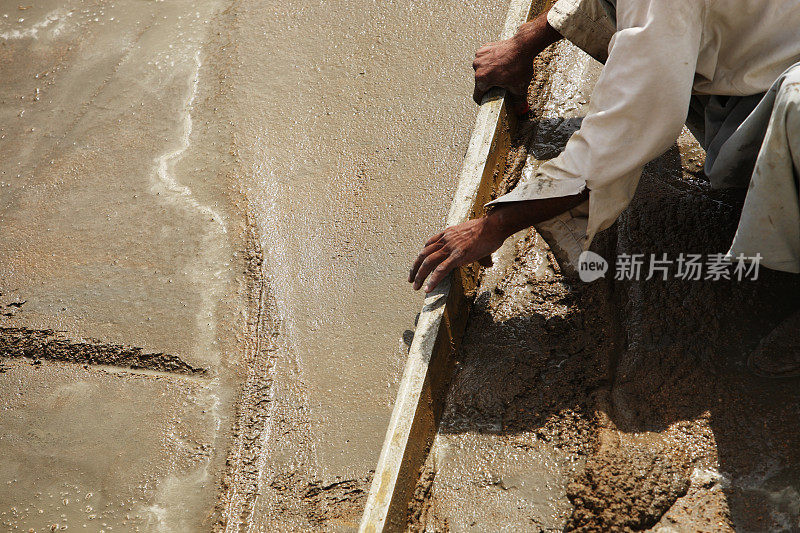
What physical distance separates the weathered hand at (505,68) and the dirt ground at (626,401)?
0.70 meters

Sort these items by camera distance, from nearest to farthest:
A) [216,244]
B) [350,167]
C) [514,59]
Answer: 1. [514,59]
2. [216,244]
3. [350,167]

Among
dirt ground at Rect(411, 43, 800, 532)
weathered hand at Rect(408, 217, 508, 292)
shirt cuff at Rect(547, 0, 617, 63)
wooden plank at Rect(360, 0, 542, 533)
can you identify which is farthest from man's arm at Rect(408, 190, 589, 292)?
shirt cuff at Rect(547, 0, 617, 63)

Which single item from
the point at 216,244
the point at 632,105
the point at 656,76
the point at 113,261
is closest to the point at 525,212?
the point at 632,105

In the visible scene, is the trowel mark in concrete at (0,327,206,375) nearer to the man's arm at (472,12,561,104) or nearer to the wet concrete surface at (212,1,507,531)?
the wet concrete surface at (212,1,507,531)

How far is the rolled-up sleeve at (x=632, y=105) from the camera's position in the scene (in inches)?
79.0

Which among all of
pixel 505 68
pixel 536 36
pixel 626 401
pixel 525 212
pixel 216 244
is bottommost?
pixel 626 401

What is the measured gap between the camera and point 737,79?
2.23 meters

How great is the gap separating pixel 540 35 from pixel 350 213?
109 centimetres

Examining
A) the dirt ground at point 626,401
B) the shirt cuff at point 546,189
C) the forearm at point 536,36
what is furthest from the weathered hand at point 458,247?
the forearm at point 536,36

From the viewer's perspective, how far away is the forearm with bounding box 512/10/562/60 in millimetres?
2902

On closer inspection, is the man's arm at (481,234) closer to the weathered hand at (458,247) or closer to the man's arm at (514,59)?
the weathered hand at (458,247)

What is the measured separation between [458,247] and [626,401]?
75 centimetres

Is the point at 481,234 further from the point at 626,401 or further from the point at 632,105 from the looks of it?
the point at 626,401

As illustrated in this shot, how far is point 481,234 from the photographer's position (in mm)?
2318
